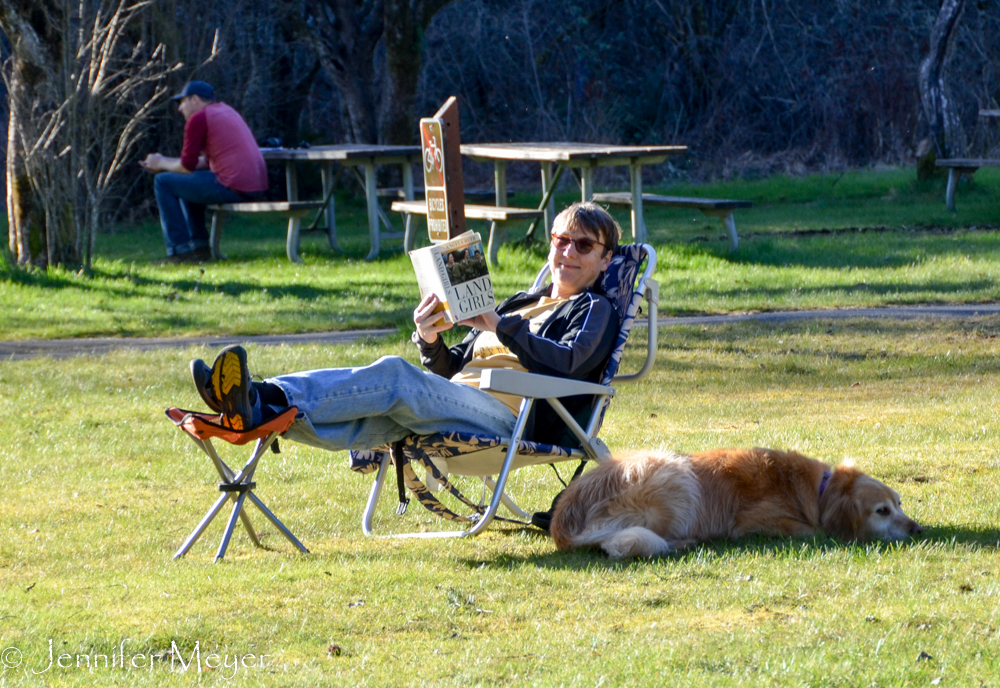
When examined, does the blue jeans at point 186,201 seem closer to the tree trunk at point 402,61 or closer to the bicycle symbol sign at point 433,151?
the tree trunk at point 402,61

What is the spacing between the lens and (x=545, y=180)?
13883 mm

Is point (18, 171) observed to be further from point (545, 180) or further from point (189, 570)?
point (189, 570)

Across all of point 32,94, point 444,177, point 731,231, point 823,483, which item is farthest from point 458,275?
point 32,94

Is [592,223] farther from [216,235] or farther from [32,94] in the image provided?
[216,235]

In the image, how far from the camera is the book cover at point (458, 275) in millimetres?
4109

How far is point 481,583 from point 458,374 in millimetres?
1095

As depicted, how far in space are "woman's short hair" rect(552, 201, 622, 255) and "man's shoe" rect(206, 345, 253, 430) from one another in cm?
138

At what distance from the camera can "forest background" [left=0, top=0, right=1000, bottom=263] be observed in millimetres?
19328

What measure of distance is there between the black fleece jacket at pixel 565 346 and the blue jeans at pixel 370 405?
1.00ft

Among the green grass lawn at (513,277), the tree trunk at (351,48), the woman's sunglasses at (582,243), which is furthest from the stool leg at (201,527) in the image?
the tree trunk at (351,48)

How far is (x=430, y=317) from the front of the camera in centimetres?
438

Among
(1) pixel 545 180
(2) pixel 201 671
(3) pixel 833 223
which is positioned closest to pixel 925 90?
(3) pixel 833 223

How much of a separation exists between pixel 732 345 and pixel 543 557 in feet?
15.6

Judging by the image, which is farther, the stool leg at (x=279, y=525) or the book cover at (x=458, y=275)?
the stool leg at (x=279, y=525)
